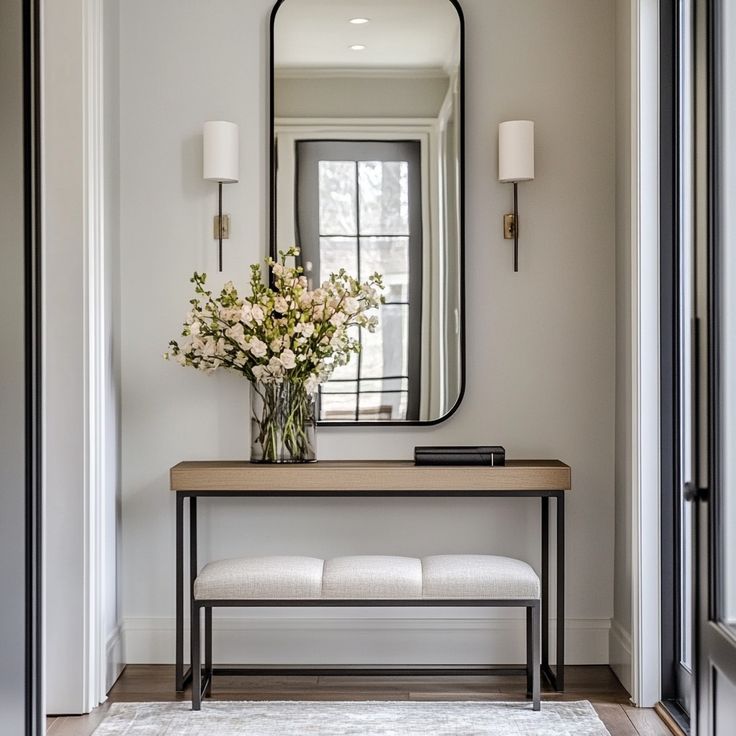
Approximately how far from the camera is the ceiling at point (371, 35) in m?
3.61

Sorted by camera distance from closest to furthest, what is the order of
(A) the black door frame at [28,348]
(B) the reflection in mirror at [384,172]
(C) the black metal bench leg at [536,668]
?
1. (A) the black door frame at [28,348]
2. (C) the black metal bench leg at [536,668]
3. (B) the reflection in mirror at [384,172]

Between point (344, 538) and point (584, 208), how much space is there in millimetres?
1553

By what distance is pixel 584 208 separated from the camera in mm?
3629

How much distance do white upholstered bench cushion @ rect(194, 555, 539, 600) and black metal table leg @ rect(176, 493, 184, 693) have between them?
9.0 inches

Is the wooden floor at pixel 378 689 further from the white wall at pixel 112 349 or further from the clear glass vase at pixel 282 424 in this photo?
the clear glass vase at pixel 282 424

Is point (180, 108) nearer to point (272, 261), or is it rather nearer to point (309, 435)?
point (272, 261)

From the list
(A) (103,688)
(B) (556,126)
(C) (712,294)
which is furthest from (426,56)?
(A) (103,688)

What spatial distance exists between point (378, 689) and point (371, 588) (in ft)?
1.53

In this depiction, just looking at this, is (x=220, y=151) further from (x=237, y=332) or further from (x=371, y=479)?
(x=371, y=479)

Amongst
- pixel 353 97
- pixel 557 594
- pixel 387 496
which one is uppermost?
pixel 353 97

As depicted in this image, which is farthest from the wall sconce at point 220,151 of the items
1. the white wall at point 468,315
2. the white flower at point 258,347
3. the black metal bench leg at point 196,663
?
the black metal bench leg at point 196,663

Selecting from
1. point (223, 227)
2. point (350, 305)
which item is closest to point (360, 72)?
point (223, 227)

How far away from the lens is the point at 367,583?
311 cm

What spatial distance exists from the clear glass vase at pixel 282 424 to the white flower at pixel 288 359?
126mm
